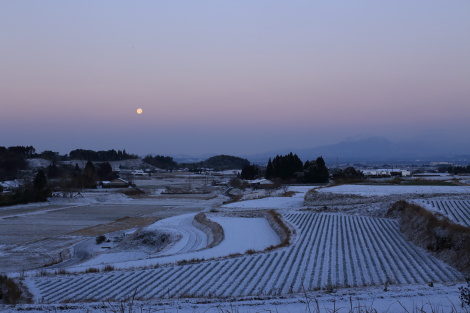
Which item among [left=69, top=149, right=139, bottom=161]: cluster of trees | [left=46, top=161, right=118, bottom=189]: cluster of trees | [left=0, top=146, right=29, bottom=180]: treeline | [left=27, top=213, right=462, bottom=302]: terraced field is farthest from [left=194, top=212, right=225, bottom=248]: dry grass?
[left=69, top=149, right=139, bottom=161]: cluster of trees

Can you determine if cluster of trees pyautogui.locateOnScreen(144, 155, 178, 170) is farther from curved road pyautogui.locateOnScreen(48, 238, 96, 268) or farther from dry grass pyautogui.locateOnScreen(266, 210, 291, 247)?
dry grass pyautogui.locateOnScreen(266, 210, 291, 247)

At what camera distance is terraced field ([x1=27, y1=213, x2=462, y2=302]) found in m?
8.59

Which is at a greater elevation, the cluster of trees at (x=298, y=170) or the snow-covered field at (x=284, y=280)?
the cluster of trees at (x=298, y=170)

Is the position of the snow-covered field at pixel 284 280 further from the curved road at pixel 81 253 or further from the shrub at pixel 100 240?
the shrub at pixel 100 240

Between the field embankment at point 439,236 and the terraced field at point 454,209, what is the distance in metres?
0.82

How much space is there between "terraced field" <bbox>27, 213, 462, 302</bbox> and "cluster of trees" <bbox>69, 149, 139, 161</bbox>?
482 feet

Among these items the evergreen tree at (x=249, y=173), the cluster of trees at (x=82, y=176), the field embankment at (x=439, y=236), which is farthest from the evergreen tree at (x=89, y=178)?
the field embankment at (x=439, y=236)

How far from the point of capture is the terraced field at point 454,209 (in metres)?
15.8

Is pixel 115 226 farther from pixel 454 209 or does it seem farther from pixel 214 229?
pixel 454 209

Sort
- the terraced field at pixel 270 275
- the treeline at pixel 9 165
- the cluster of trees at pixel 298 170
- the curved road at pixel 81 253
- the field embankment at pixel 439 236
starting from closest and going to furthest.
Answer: the terraced field at pixel 270 275, the field embankment at pixel 439 236, the curved road at pixel 81 253, the cluster of trees at pixel 298 170, the treeline at pixel 9 165

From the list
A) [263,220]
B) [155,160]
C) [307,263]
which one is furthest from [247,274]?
Result: [155,160]

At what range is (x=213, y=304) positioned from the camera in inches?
252

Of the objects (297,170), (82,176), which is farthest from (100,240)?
(82,176)

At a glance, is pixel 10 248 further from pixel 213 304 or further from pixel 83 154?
pixel 83 154
